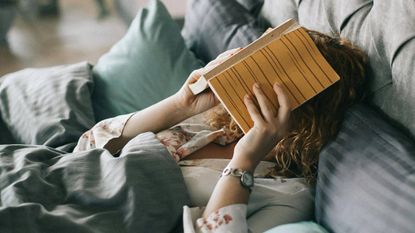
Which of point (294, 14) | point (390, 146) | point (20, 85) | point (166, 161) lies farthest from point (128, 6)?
point (390, 146)

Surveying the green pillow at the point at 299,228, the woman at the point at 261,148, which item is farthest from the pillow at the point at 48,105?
the green pillow at the point at 299,228

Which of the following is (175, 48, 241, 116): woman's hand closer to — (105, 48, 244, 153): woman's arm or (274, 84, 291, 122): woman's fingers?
(105, 48, 244, 153): woman's arm

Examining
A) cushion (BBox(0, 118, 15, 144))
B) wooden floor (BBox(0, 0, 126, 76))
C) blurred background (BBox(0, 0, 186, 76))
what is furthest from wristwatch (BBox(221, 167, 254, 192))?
wooden floor (BBox(0, 0, 126, 76))

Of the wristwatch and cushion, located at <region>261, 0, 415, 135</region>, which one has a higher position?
cushion, located at <region>261, 0, 415, 135</region>

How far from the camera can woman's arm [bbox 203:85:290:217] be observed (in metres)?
1.00

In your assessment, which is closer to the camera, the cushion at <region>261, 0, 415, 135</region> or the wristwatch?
the cushion at <region>261, 0, 415, 135</region>

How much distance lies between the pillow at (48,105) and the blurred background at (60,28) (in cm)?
106

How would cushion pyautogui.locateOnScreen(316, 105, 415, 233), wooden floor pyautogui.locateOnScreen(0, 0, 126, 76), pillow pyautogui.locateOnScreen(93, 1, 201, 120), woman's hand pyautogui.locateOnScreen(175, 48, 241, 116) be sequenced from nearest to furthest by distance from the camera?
cushion pyautogui.locateOnScreen(316, 105, 415, 233) → woman's hand pyautogui.locateOnScreen(175, 48, 241, 116) → pillow pyautogui.locateOnScreen(93, 1, 201, 120) → wooden floor pyautogui.locateOnScreen(0, 0, 126, 76)

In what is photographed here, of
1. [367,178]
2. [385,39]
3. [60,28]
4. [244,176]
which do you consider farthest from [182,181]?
[60,28]

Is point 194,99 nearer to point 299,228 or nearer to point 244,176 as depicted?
point 244,176

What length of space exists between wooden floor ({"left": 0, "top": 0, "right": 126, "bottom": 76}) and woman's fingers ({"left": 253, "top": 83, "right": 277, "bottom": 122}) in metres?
1.87

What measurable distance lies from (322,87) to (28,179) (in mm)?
620

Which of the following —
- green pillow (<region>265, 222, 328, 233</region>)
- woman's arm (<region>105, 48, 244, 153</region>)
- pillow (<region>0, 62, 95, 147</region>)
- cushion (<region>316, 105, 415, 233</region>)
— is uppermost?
pillow (<region>0, 62, 95, 147</region>)

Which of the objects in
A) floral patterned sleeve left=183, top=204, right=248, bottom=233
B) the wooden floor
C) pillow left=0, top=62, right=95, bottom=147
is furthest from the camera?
the wooden floor
